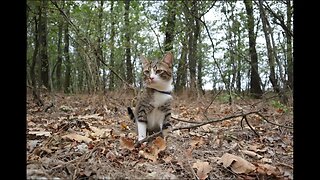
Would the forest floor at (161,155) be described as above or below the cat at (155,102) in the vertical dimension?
below

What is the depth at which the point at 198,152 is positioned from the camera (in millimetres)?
2697

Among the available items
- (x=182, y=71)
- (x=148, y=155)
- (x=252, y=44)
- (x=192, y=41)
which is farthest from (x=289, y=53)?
(x=252, y=44)

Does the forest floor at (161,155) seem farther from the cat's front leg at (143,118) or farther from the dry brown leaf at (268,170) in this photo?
the cat's front leg at (143,118)

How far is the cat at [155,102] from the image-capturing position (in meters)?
3.29

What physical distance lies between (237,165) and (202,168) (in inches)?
10.2

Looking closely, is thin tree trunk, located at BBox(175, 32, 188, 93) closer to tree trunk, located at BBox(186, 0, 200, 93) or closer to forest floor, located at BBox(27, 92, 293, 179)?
tree trunk, located at BBox(186, 0, 200, 93)

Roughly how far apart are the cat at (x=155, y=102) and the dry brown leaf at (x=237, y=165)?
114cm

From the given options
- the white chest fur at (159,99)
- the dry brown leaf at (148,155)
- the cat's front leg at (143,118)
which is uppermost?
the white chest fur at (159,99)

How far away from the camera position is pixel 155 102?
330 centimetres

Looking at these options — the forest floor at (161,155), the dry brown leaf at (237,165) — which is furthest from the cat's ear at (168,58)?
the dry brown leaf at (237,165)

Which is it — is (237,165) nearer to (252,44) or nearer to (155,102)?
(155,102)

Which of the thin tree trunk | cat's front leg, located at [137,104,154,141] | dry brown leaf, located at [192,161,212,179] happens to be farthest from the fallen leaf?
the thin tree trunk

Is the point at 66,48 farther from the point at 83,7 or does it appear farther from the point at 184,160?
the point at 184,160
